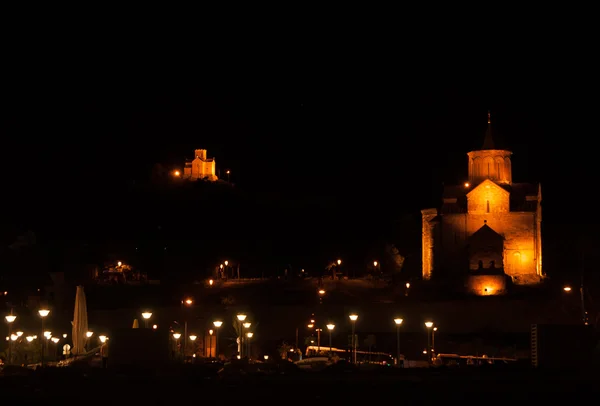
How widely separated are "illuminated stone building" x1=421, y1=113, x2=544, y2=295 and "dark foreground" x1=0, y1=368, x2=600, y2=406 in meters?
32.5

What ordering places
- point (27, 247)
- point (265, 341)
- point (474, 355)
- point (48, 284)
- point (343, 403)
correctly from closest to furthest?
point (343, 403) → point (474, 355) → point (265, 341) → point (48, 284) → point (27, 247)

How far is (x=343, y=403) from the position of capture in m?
28.3

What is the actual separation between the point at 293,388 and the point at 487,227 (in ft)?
118

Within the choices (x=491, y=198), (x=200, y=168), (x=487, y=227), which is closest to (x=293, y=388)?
(x=487, y=227)

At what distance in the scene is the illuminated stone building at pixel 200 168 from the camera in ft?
339

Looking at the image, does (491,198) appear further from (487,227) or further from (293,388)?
(293,388)

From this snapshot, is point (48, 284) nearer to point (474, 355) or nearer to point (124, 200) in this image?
point (474, 355)

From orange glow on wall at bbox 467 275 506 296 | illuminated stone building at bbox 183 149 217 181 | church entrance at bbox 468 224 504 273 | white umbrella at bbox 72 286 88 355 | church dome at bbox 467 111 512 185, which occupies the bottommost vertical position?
white umbrella at bbox 72 286 88 355

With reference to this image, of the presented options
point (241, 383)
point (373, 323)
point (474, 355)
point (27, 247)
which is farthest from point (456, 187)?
point (241, 383)

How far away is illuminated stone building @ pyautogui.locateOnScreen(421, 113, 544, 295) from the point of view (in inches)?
2480

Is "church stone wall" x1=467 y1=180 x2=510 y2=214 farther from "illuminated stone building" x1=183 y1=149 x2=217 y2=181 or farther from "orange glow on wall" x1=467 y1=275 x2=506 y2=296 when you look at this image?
"illuminated stone building" x1=183 y1=149 x2=217 y2=181

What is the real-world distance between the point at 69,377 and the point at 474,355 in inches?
855

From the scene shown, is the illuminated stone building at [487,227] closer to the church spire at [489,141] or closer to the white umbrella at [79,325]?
the church spire at [489,141]

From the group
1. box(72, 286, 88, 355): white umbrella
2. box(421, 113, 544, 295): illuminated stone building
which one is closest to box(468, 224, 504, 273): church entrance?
box(421, 113, 544, 295): illuminated stone building
